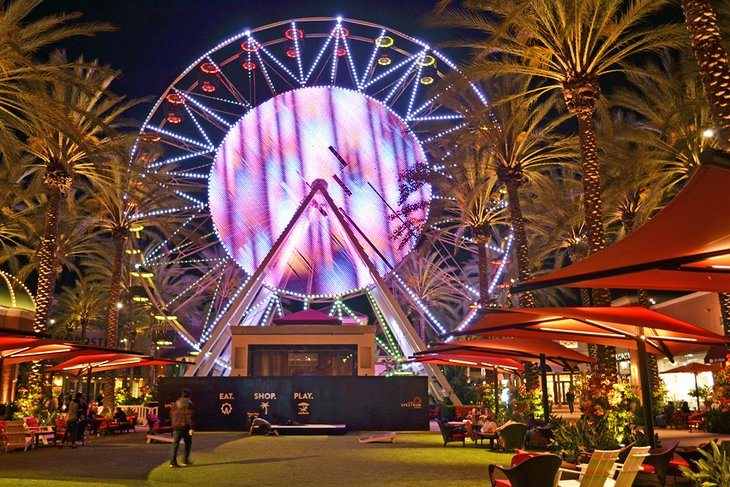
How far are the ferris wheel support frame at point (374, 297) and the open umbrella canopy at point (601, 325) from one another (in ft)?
61.6

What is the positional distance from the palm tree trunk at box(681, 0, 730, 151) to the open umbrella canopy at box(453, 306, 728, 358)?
13.4 feet

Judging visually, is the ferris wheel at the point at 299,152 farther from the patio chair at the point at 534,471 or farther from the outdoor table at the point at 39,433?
the patio chair at the point at 534,471

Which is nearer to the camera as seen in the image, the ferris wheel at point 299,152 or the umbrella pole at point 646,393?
the umbrella pole at point 646,393

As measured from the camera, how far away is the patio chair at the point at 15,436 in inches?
783

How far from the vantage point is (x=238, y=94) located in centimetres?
3781

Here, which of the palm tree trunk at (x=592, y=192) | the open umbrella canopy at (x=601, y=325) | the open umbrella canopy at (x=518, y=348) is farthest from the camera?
the palm tree trunk at (x=592, y=192)

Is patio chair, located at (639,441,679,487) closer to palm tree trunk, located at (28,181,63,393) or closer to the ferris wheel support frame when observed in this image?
the ferris wheel support frame

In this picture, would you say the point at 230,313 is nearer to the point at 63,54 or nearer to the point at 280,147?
the point at 280,147

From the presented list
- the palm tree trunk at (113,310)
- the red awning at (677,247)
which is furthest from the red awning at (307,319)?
the red awning at (677,247)

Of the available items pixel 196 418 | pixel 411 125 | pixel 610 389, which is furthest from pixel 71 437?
pixel 411 125

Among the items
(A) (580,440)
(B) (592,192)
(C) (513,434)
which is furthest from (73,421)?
(B) (592,192)

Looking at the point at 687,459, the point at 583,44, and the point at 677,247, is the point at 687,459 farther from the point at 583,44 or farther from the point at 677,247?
the point at 583,44

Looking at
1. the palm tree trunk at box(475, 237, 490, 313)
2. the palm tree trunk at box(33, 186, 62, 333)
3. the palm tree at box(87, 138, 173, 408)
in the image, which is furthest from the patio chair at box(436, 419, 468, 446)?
the palm tree at box(87, 138, 173, 408)

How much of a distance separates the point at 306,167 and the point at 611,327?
2855 centimetres
